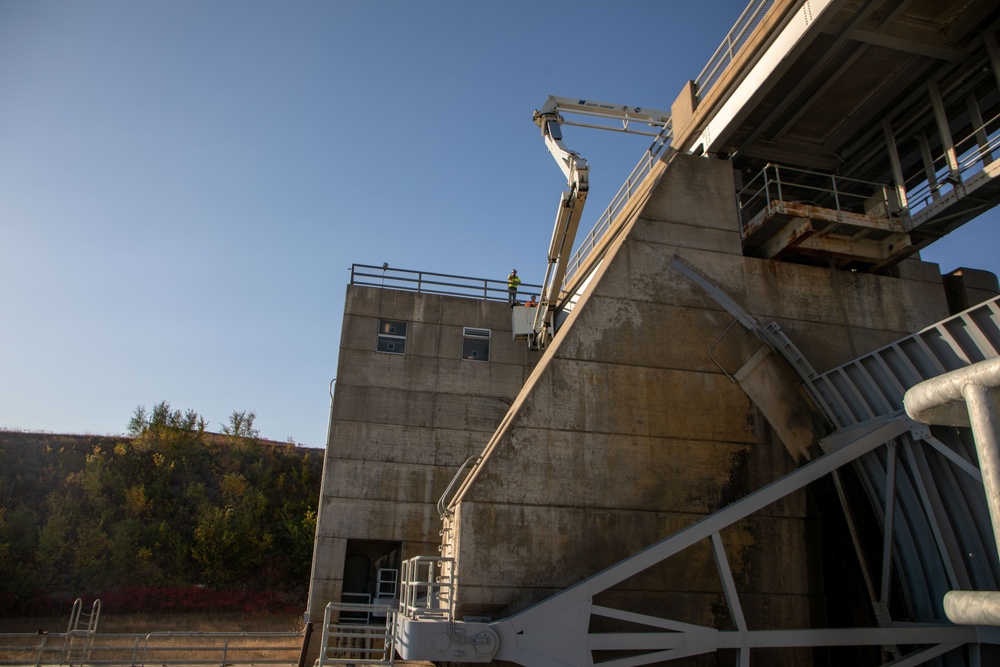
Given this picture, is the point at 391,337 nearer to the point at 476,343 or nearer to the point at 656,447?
the point at 476,343

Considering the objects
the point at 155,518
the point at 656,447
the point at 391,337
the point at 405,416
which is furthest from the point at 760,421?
the point at 155,518

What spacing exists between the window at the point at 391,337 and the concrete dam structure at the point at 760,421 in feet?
24.8

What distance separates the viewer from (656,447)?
1147 centimetres

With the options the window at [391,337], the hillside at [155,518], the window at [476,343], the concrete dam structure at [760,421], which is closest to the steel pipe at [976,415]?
the concrete dam structure at [760,421]

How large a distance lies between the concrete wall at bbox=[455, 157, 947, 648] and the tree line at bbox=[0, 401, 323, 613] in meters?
28.3

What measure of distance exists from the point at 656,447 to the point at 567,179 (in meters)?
8.09

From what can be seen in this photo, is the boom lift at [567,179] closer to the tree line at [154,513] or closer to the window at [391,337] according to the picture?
the window at [391,337]

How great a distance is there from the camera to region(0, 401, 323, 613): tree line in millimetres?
32844

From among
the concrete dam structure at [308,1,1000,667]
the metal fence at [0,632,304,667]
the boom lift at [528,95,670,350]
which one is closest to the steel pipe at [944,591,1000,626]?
the concrete dam structure at [308,1,1000,667]

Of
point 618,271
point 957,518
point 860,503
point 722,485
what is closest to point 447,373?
point 618,271

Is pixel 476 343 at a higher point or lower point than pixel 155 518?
higher

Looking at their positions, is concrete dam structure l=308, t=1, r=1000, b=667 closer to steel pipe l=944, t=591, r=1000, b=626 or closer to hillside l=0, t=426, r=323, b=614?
steel pipe l=944, t=591, r=1000, b=626

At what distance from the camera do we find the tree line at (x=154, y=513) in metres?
32.8

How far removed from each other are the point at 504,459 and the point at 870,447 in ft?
17.6
